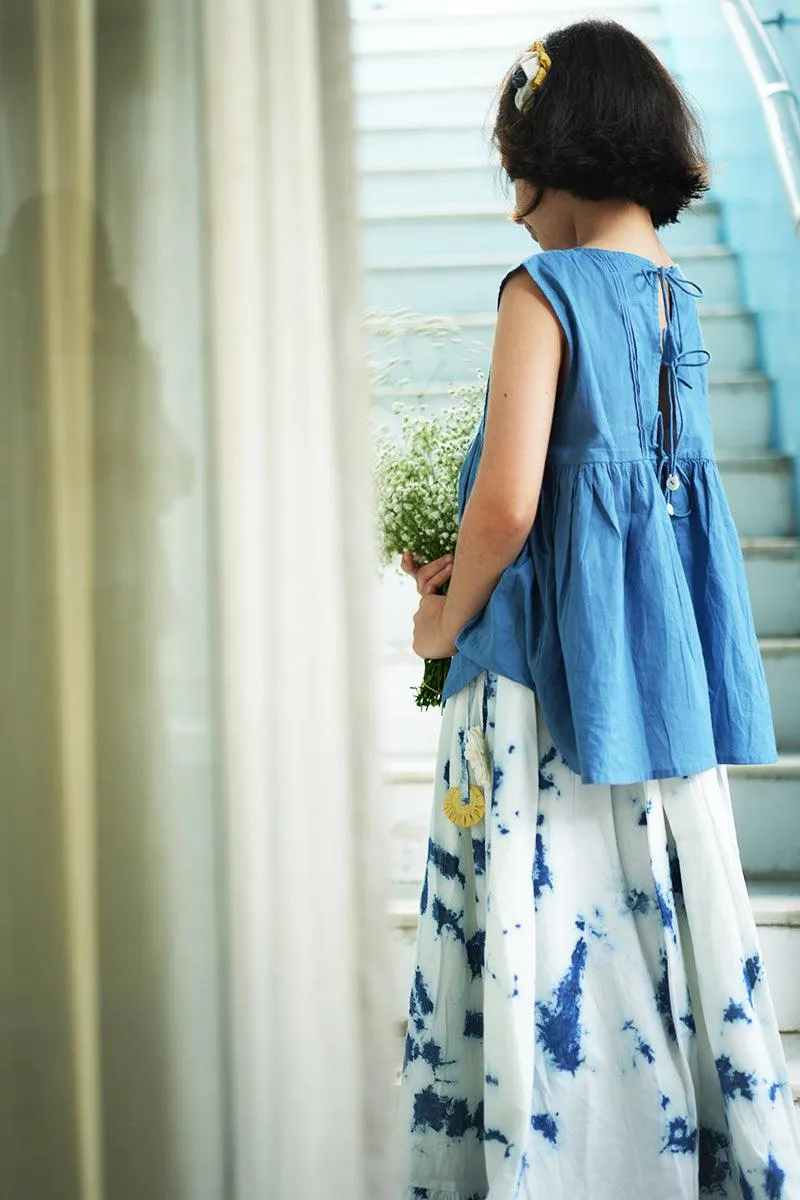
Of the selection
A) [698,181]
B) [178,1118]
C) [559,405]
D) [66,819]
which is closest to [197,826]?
[66,819]

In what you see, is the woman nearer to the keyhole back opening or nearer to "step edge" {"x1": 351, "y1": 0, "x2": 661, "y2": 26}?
the keyhole back opening

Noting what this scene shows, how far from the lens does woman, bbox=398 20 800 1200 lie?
92 cm

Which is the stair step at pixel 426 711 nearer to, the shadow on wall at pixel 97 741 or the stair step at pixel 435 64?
the shadow on wall at pixel 97 741

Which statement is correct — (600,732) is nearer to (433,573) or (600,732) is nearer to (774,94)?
(433,573)

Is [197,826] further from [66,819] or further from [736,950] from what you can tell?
[736,950]

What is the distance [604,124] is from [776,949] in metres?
1.29

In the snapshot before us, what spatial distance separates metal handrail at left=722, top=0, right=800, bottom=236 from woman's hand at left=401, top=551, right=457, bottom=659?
1.35 metres

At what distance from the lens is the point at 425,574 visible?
113 centimetres

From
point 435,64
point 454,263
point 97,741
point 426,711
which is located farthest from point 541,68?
point 435,64

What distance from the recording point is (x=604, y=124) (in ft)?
3.17

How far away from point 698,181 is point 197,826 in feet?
2.95

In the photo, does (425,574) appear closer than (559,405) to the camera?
No

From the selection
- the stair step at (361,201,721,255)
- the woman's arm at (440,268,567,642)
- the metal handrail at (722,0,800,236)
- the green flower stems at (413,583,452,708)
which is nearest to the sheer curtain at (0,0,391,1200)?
the woman's arm at (440,268,567,642)

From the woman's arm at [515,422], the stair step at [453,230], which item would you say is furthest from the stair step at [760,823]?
the stair step at [453,230]
